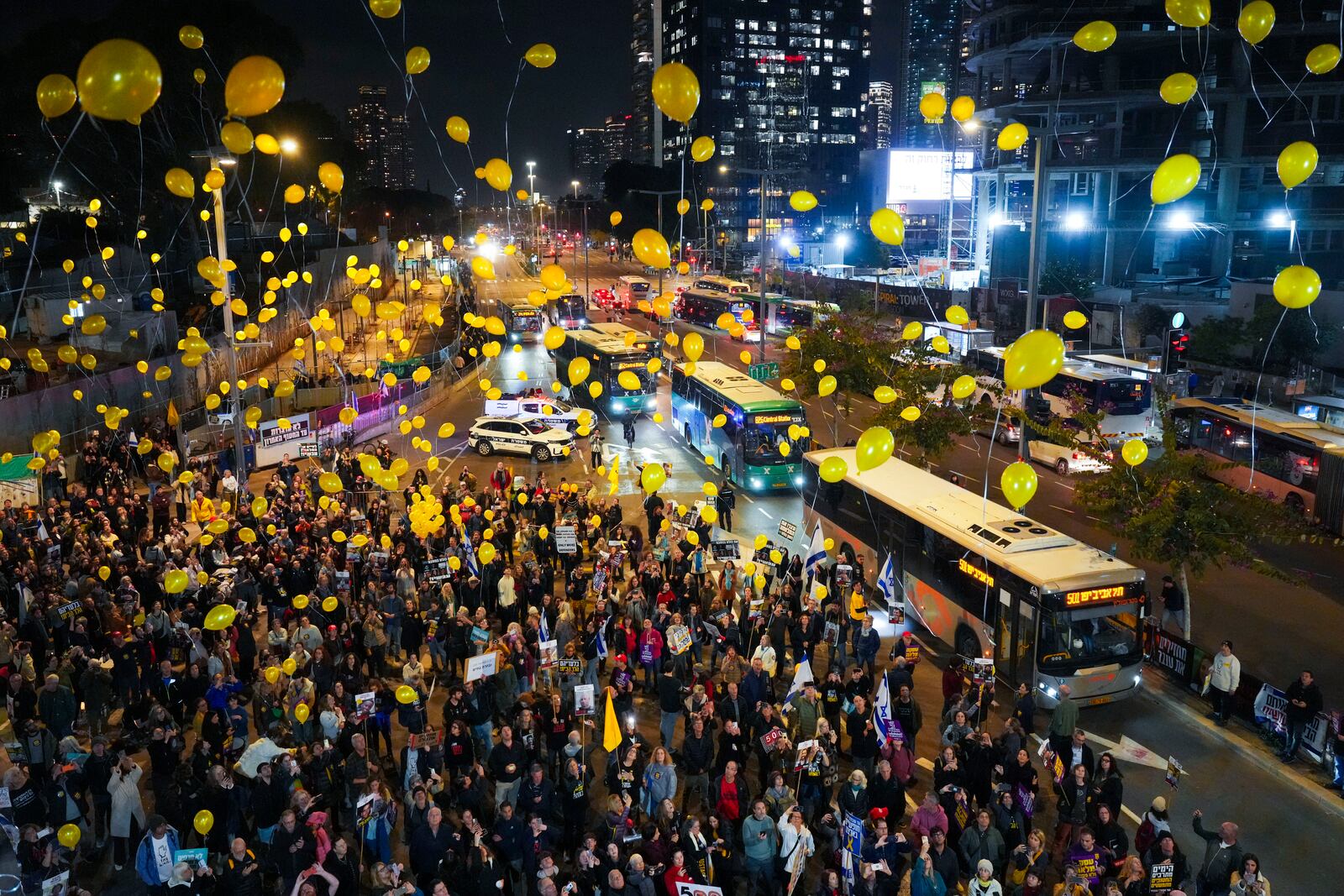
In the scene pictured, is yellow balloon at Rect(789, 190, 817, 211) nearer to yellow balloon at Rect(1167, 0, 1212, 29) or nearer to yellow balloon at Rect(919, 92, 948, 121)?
yellow balloon at Rect(919, 92, 948, 121)

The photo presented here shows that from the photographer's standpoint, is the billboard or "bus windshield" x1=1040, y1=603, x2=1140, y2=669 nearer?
"bus windshield" x1=1040, y1=603, x2=1140, y2=669

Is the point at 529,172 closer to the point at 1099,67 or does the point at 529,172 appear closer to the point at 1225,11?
the point at 1099,67

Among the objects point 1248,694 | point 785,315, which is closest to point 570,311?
point 785,315

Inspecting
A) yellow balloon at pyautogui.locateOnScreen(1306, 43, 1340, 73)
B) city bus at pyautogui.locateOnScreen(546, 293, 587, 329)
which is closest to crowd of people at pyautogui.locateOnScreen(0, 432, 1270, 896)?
yellow balloon at pyautogui.locateOnScreen(1306, 43, 1340, 73)

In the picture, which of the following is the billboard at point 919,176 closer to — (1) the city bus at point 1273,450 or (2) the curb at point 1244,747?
(1) the city bus at point 1273,450

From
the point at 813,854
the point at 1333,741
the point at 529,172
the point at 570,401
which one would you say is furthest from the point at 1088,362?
the point at 529,172

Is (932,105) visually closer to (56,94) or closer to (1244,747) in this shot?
(1244,747)
